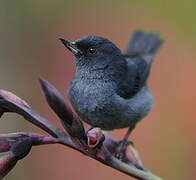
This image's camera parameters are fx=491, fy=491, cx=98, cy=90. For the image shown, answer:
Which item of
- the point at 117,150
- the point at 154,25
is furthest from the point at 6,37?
the point at 117,150

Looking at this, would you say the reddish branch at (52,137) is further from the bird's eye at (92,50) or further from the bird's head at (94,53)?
the bird's eye at (92,50)

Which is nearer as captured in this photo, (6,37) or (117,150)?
(117,150)

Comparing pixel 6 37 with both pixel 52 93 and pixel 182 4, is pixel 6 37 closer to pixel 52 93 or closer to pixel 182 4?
pixel 182 4

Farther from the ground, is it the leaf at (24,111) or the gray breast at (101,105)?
the leaf at (24,111)

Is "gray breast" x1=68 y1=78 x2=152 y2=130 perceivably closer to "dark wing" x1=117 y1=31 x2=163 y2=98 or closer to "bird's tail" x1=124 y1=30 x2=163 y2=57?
"dark wing" x1=117 y1=31 x2=163 y2=98

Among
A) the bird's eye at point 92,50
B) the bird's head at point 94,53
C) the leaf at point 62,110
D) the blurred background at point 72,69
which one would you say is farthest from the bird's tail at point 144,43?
the leaf at point 62,110

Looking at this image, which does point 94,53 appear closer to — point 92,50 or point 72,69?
point 92,50

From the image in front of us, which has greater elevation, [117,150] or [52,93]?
[52,93]
